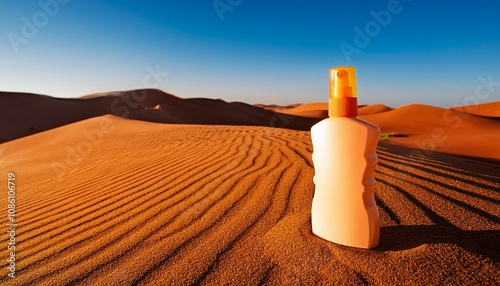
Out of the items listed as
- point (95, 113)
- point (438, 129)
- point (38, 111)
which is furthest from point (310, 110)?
point (38, 111)

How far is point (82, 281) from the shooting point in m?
1.43

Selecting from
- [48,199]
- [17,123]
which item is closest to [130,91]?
[17,123]

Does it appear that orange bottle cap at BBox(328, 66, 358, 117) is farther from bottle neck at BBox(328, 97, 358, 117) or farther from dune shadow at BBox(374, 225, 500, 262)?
dune shadow at BBox(374, 225, 500, 262)

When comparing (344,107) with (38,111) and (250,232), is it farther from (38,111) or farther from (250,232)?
(38,111)

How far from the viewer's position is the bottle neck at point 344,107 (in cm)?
137

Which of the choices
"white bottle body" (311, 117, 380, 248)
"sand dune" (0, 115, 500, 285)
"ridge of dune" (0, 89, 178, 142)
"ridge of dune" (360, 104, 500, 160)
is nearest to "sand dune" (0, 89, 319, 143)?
"ridge of dune" (0, 89, 178, 142)

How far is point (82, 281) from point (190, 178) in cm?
164

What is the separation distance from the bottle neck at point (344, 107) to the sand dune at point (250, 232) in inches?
26.3

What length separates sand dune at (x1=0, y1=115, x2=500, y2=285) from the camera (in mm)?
1252

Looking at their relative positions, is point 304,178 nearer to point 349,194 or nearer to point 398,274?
point 349,194

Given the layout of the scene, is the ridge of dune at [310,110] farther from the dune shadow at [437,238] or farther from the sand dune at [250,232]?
the dune shadow at [437,238]

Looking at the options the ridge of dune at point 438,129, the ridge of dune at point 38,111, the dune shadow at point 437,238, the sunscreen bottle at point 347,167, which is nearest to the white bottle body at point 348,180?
the sunscreen bottle at point 347,167

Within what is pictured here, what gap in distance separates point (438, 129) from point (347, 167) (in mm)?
22194

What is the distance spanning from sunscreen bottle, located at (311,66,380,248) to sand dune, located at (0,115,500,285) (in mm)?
94
